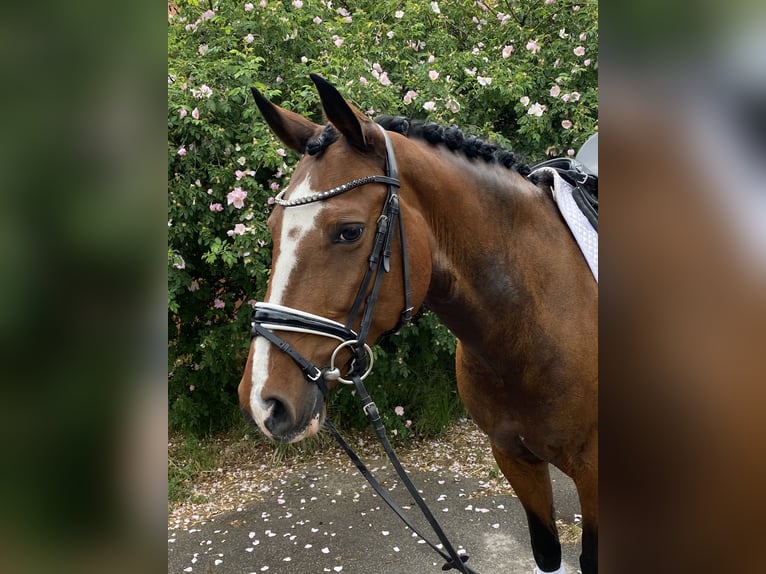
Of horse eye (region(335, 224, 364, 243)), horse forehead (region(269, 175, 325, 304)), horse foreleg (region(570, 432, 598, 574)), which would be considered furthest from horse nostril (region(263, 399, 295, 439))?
horse foreleg (region(570, 432, 598, 574))

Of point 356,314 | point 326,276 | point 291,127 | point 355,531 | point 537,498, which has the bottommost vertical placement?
point 355,531

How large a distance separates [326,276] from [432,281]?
39cm

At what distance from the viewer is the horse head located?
1.42 m

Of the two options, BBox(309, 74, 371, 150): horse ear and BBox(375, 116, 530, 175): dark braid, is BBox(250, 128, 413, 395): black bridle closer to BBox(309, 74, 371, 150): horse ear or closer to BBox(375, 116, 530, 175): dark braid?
BBox(309, 74, 371, 150): horse ear

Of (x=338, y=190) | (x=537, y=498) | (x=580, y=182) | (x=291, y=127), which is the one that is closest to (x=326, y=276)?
(x=338, y=190)

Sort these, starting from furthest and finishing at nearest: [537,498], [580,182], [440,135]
Answer: 1. [537,498]
2. [580,182]
3. [440,135]

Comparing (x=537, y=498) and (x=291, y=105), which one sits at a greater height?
(x=291, y=105)

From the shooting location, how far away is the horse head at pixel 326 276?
1.42m

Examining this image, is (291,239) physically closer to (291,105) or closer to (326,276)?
(326,276)

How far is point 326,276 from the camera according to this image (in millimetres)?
1461

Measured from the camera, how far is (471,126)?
13.7ft

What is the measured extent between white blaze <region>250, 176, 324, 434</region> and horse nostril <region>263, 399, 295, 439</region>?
13 mm
